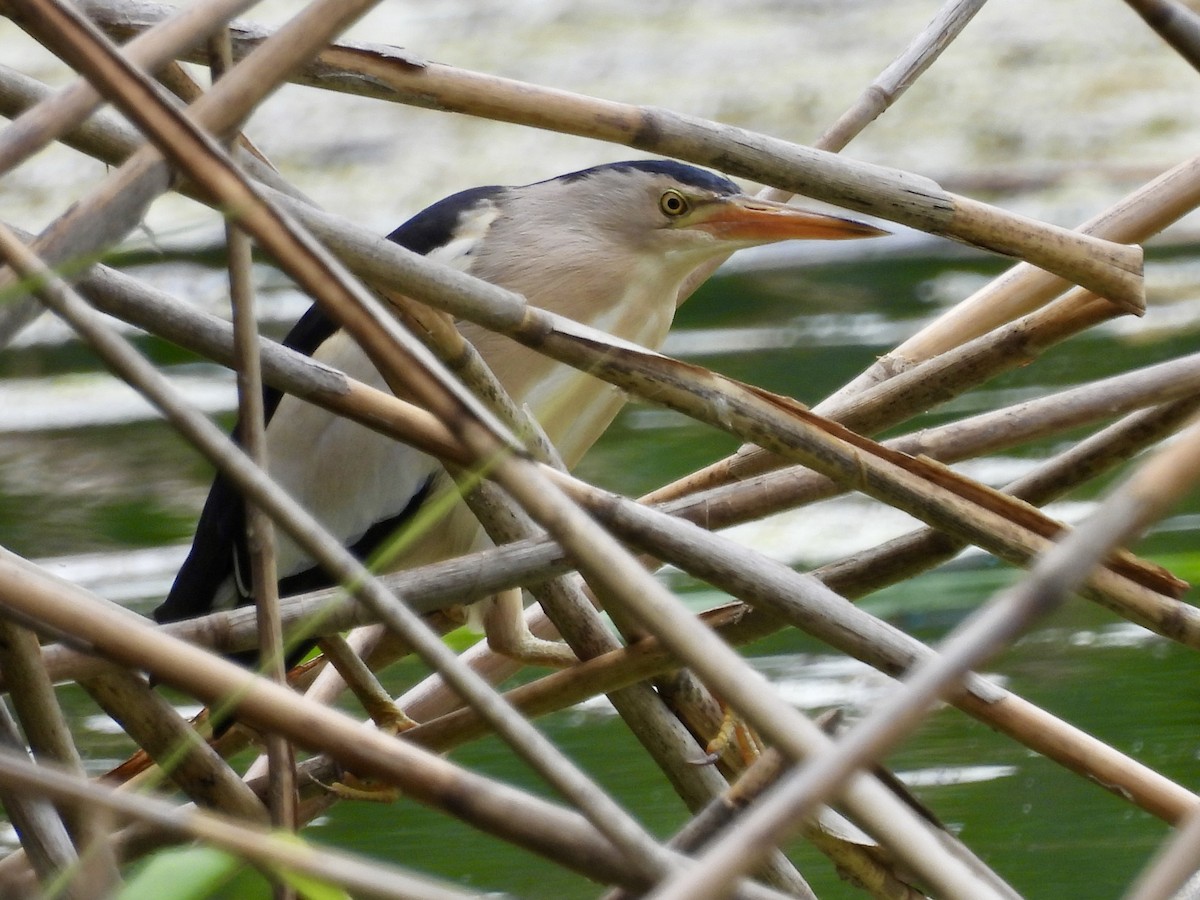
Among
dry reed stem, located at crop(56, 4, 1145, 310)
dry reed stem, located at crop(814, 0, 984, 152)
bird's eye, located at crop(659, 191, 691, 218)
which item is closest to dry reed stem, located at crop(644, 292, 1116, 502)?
dry reed stem, located at crop(56, 4, 1145, 310)

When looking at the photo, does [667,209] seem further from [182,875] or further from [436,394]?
[182,875]

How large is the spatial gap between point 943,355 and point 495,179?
3.90m

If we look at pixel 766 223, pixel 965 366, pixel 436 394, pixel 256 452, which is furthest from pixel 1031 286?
pixel 436 394

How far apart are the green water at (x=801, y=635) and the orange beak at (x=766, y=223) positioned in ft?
2.09

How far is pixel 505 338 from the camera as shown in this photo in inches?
65.7

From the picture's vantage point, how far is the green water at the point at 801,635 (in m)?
1.68

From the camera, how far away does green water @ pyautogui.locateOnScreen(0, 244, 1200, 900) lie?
168 centimetres

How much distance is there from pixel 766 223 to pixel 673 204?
15 cm

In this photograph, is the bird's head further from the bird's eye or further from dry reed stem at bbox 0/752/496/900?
dry reed stem at bbox 0/752/496/900

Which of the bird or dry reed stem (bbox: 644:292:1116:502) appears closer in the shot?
dry reed stem (bbox: 644:292:1116:502)

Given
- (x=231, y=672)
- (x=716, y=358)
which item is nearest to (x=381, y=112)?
(x=716, y=358)

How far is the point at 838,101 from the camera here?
5191 mm

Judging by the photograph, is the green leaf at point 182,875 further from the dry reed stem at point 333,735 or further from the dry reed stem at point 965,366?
the dry reed stem at point 965,366

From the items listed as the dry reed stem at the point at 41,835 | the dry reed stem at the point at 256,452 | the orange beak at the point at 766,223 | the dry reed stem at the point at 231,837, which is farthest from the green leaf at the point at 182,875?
the orange beak at the point at 766,223
